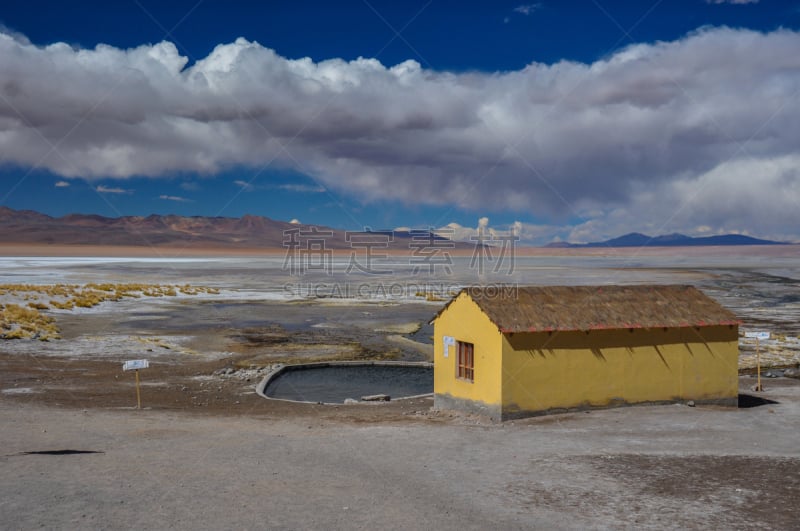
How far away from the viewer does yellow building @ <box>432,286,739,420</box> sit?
16.7 m

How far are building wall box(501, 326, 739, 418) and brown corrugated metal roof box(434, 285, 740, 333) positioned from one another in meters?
0.23

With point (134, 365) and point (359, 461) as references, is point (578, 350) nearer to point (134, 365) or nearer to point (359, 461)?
point (359, 461)

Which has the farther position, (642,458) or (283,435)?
(283,435)

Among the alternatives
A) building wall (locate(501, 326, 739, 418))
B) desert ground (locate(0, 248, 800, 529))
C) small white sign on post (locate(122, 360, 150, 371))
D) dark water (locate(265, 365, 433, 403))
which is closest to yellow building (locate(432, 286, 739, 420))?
building wall (locate(501, 326, 739, 418))

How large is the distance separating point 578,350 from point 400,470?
21.3 feet

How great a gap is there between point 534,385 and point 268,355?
55.6 feet

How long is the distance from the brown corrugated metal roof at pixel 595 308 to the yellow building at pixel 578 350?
3 cm

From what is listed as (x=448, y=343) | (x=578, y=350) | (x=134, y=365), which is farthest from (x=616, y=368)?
(x=134, y=365)

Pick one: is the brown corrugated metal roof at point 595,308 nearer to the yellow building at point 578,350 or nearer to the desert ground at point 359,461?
the yellow building at point 578,350

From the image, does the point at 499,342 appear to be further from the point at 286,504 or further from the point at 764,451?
the point at 286,504

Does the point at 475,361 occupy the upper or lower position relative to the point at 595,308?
lower

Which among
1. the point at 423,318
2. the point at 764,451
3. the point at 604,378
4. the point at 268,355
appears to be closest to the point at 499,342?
the point at 604,378

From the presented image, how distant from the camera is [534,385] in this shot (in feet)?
55.1

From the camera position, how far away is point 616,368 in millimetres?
17500
